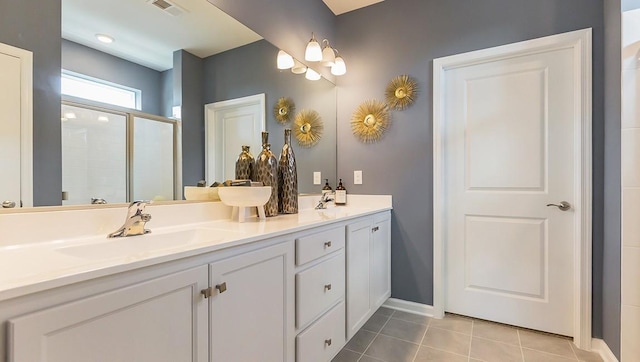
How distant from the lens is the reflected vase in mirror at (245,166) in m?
1.73

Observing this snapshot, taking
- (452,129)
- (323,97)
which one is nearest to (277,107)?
(323,97)

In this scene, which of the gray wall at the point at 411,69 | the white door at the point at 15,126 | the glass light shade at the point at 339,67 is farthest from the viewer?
the glass light shade at the point at 339,67

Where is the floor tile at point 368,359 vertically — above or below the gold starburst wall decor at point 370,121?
below

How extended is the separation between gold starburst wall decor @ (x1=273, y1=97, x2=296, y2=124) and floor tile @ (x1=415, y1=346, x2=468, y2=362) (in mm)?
1715

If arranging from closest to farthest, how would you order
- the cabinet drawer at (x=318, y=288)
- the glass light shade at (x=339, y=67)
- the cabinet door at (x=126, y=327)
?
1. the cabinet door at (x=126, y=327)
2. the cabinet drawer at (x=318, y=288)
3. the glass light shade at (x=339, y=67)

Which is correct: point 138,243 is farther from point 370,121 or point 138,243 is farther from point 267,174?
point 370,121

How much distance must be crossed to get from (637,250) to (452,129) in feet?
4.01

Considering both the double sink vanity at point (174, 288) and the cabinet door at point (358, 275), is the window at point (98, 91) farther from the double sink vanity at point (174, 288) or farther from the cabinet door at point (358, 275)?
the cabinet door at point (358, 275)

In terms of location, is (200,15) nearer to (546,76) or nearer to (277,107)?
(277,107)

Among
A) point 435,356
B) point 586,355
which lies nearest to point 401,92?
point 435,356

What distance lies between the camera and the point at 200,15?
1.53m

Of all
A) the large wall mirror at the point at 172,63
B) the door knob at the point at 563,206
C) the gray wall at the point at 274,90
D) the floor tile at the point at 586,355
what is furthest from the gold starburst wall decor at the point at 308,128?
the floor tile at the point at 586,355

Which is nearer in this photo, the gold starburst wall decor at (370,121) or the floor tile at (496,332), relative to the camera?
the floor tile at (496,332)

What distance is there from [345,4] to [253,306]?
98.6 inches
